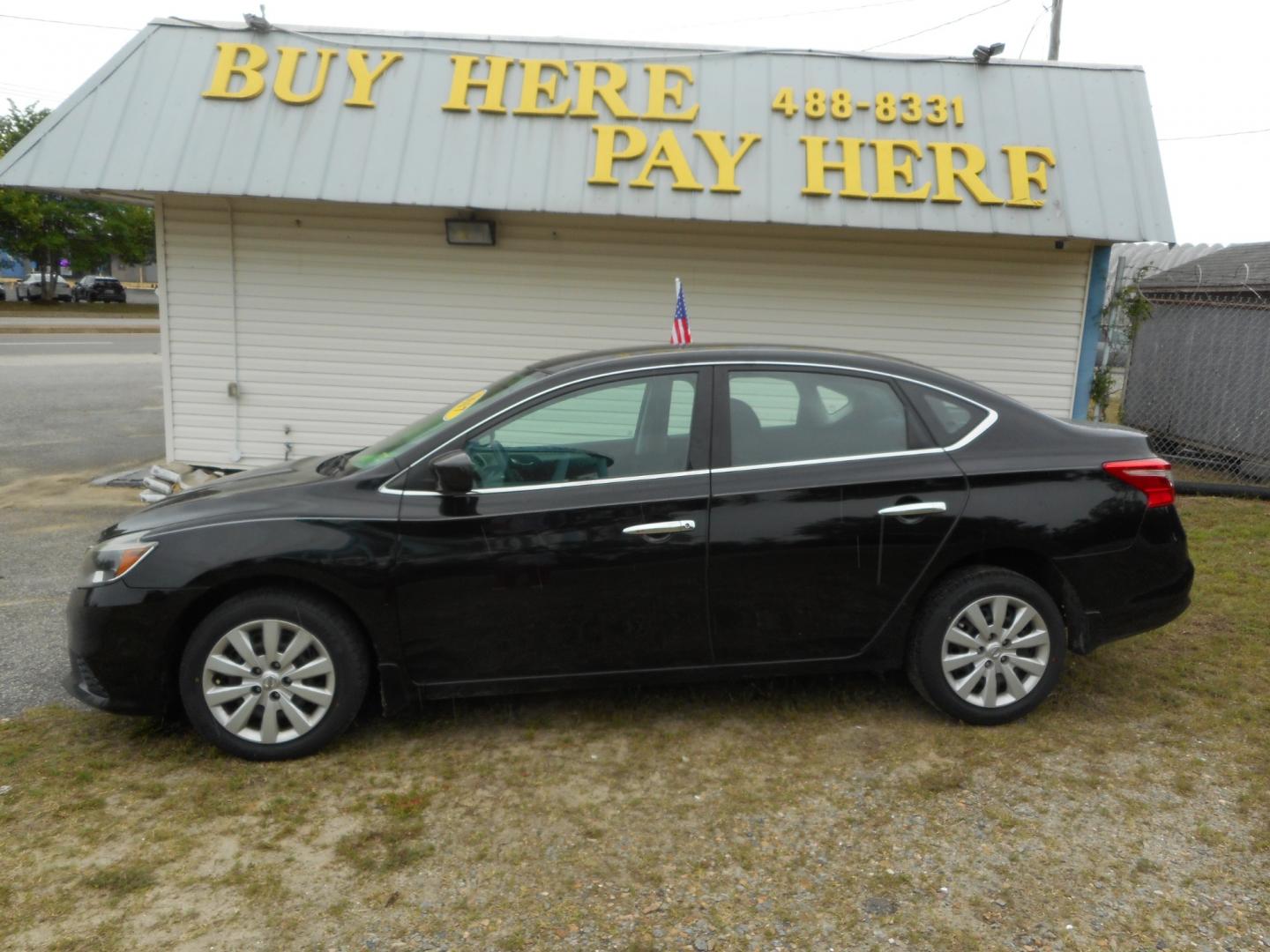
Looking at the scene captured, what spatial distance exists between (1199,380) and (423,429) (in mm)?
9600

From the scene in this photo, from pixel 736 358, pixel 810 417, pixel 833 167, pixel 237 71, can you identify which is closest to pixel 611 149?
pixel 833 167

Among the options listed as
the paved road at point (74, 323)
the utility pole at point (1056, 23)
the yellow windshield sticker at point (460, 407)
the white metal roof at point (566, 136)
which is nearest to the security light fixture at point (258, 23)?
the white metal roof at point (566, 136)

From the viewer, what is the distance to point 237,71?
8797mm

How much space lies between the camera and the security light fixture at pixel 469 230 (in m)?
9.12

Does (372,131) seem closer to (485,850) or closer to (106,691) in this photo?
(106,691)

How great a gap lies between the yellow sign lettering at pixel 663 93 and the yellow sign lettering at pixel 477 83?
1.21 m

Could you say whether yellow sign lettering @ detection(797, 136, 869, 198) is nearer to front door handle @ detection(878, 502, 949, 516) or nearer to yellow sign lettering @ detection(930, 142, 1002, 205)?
yellow sign lettering @ detection(930, 142, 1002, 205)

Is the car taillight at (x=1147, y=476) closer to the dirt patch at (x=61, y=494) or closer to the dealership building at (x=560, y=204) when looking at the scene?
the dealership building at (x=560, y=204)

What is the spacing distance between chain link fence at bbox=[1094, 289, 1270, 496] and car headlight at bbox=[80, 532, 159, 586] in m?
8.71

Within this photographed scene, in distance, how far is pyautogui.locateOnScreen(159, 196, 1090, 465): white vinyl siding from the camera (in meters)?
9.28

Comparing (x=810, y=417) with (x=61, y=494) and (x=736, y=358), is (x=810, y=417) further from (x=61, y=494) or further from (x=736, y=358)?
(x=61, y=494)

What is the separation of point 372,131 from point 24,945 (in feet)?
23.0

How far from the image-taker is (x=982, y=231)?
8398 mm

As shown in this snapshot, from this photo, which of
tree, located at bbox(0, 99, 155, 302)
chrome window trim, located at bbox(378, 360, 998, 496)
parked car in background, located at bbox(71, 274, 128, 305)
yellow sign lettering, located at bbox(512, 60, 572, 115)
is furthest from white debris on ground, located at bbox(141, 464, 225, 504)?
parked car in background, located at bbox(71, 274, 128, 305)
